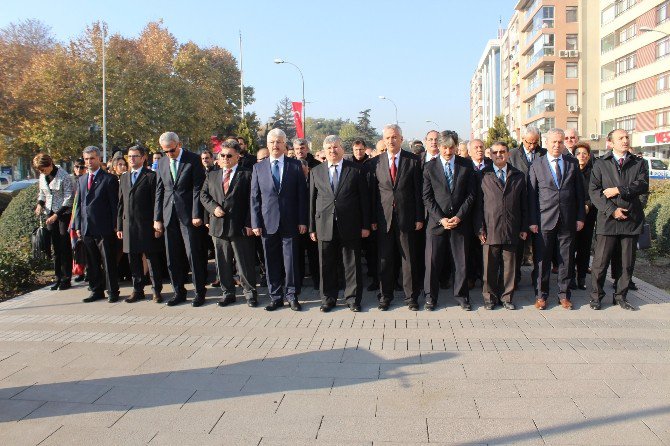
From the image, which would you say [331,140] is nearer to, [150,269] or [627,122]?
[150,269]

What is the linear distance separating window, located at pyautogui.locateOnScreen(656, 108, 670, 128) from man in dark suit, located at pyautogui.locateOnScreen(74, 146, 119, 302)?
4424 centimetres

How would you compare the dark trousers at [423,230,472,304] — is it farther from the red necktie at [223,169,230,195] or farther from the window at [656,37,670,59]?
the window at [656,37,670,59]

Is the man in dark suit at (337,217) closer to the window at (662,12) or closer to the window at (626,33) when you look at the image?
the window at (662,12)

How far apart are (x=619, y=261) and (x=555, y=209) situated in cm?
112

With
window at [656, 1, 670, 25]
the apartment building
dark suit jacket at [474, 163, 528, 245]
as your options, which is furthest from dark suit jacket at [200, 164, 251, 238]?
window at [656, 1, 670, 25]

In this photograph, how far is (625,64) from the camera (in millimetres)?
48438

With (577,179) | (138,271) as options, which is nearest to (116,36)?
(138,271)

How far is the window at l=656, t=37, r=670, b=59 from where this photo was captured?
135ft

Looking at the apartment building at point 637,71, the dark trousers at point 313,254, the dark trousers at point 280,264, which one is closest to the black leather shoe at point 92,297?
the dark trousers at point 280,264

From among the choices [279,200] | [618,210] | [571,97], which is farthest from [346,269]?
[571,97]

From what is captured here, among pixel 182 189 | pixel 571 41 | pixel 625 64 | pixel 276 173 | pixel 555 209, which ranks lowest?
pixel 555 209

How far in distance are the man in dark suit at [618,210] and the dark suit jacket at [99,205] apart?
6.68 meters

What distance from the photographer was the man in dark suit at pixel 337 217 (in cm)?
716

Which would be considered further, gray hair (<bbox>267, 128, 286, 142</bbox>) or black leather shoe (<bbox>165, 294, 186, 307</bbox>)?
black leather shoe (<bbox>165, 294, 186, 307</bbox>)
